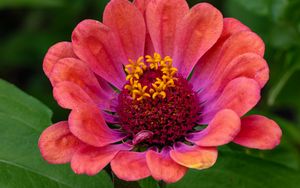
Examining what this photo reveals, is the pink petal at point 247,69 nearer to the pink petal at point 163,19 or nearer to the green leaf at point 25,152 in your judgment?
the pink petal at point 163,19

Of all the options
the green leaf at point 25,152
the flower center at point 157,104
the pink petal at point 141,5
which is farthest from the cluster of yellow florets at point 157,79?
the green leaf at point 25,152

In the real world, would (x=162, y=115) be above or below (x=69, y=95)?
below

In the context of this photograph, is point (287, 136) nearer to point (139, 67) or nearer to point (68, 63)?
point (139, 67)

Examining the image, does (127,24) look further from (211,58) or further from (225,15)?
(225,15)

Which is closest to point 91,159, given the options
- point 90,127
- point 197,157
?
point 90,127

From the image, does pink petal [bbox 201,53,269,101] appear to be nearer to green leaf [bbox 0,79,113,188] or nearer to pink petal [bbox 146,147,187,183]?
pink petal [bbox 146,147,187,183]

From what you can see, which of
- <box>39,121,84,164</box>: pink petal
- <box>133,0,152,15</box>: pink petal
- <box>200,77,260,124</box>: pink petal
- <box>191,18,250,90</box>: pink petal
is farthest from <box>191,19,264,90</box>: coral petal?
<box>39,121,84,164</box>: pink petal

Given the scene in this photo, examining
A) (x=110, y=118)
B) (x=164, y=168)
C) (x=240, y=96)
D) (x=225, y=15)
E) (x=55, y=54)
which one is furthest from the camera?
(x=225, y=15)
